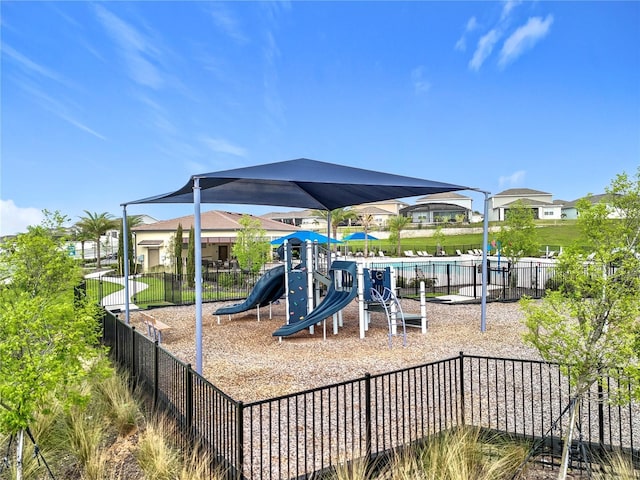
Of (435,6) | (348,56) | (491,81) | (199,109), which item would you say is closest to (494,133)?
(491,81)

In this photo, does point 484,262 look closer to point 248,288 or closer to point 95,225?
point 248,288

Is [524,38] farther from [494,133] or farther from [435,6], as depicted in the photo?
[494,133]

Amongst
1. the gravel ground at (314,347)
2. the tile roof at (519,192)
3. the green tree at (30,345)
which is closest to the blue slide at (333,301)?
the gravel ground at (314,347)

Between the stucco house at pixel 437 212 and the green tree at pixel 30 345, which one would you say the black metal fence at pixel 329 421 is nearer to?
the green tree at pixel 30 345

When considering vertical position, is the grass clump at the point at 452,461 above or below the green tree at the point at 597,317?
below

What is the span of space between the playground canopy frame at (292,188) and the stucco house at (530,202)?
7041 cm

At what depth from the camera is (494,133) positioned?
36.5 meters

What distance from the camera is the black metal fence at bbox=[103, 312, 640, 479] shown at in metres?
3.95

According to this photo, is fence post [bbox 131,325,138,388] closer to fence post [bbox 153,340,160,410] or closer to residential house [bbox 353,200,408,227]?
fence post [bbox 153,340,160,410]

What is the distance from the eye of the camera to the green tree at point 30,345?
3736 mm

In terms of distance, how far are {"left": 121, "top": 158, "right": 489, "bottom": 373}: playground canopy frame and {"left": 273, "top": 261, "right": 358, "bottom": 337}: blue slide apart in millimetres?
2059

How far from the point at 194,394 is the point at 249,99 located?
23.1m

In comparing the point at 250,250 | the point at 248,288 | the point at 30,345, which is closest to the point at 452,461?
the point at 30,345

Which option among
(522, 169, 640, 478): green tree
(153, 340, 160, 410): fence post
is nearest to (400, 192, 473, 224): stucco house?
(153, 340, 160, 410): fence post
